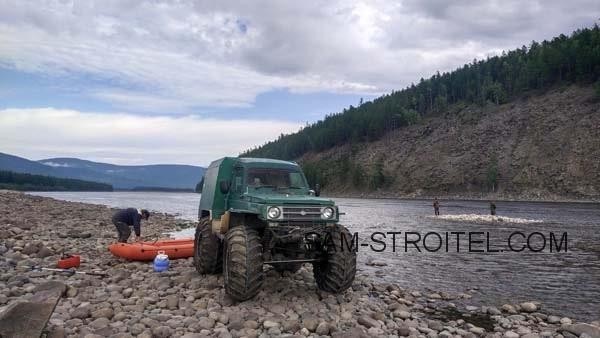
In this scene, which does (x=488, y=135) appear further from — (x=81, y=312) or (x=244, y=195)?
(x=81, y=312)

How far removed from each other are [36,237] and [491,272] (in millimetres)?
19718

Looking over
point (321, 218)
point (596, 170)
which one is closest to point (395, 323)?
point (321, 218)

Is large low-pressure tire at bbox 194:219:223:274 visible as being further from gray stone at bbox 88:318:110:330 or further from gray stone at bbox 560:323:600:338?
gray stone at bbox 560:323:600:338

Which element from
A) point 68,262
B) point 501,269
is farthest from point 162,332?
point 501,269

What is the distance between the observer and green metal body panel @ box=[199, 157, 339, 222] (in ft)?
36.0

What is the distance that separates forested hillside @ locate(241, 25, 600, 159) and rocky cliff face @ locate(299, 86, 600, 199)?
6.42 m

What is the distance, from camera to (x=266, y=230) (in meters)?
11.3

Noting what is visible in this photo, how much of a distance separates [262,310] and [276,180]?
12.4 feet

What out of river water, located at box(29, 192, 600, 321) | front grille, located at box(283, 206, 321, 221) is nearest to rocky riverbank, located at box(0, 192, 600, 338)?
river water, located at box(29, 192, 600, 321)

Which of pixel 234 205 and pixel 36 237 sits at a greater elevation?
pixel 234 205

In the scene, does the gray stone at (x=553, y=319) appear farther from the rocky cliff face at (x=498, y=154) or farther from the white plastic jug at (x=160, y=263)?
the rocky cliff face at (x=498, y=154)

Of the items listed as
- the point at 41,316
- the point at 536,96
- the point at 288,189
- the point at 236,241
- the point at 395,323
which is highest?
the point at 536,96

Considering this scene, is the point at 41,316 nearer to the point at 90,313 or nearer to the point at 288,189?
the point at 90,313

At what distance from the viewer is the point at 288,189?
12727 millimetres
